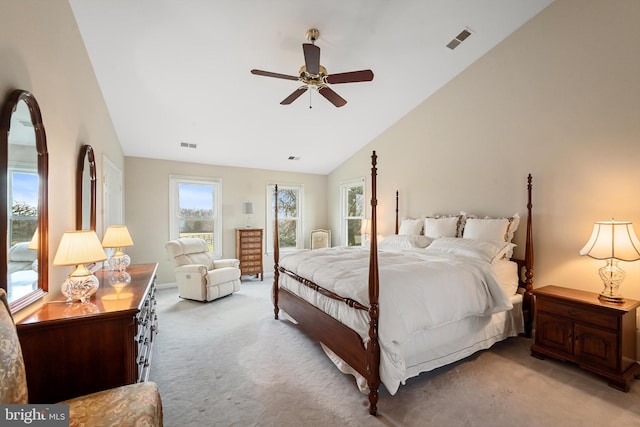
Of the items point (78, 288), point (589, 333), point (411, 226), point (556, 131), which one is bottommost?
point (589, 333)

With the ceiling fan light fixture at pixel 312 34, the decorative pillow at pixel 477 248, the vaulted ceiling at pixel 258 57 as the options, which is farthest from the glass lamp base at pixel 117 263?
the decorative pillow at pixel 477 248

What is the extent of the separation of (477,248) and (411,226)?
1.46 m

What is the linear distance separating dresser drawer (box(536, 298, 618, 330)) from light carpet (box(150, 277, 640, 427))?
485 mm

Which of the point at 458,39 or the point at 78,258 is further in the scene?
the point at 458,39

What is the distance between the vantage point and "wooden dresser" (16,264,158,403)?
4.96ft

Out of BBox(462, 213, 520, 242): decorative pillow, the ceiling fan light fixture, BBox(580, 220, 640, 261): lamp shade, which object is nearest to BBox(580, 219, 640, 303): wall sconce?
BBox(580, 220, 640, 261): lamp shade

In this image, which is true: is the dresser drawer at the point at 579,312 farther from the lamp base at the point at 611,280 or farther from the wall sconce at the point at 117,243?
the wall sconce at the point at 117,243

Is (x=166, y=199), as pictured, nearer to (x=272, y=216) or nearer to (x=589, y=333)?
(x=272, y=216)

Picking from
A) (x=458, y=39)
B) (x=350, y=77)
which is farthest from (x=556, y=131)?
(x=350, y=77)

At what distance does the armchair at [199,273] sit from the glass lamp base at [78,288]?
254cm

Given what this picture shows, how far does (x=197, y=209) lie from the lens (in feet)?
18.9

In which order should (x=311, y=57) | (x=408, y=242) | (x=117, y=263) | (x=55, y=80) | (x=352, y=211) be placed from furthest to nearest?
(x=352, y=211), (x=408, y=242), (x=117, y=263), (x=311, y=57), (x=55, y=80)

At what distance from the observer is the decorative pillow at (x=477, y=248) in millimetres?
3092

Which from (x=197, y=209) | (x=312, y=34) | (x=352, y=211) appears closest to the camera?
(x=312, y=34)
